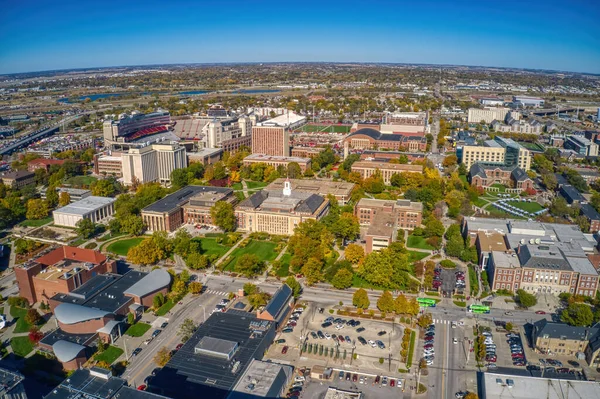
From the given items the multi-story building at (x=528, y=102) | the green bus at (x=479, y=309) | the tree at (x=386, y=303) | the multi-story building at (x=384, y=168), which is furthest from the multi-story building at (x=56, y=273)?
the multi-story building at (x=528, y=102)

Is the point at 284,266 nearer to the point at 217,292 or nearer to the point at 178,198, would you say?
the point at 217,292

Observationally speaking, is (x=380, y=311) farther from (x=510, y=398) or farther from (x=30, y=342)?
(x=30, y=342)

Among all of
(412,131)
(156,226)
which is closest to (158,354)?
(156,226)

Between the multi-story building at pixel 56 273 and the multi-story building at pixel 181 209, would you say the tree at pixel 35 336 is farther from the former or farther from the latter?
the multi-story building at pixel 181 209

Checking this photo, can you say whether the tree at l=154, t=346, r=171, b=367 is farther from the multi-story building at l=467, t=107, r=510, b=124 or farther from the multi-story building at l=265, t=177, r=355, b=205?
the multi-story building at l=467, t=107, r=510, b=124

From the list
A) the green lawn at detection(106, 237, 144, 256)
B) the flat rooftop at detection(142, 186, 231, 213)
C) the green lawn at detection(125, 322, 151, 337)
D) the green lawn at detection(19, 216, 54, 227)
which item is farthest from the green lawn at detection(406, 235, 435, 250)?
the green lawn at detection(19, 216, 54, 227)

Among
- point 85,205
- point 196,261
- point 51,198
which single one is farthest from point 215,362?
point 51,198
